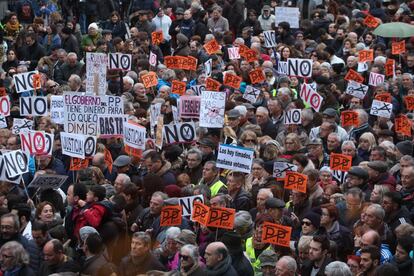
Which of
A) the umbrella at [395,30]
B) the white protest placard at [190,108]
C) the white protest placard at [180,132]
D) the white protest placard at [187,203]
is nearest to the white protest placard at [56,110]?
the white protest placard at [190,108]

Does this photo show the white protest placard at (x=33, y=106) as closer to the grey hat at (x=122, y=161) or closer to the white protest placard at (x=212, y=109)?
the white protest placard at (x=212, y=109)

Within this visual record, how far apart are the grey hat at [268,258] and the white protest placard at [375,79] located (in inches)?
386

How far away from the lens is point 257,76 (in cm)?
2170

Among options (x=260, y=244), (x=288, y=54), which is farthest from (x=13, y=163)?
(x=288, y=54)

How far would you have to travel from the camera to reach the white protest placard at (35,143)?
16.1 metres

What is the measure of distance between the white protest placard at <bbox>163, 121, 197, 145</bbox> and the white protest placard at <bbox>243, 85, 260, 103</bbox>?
139 inches

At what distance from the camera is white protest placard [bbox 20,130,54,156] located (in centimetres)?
1608

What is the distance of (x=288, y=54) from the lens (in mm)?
24719

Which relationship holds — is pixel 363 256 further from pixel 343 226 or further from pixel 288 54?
pixel 288 54

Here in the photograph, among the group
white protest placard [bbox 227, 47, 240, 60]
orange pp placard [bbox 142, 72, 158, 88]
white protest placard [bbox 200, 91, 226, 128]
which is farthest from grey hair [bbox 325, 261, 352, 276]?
white protest placard [bbox 227, 47, 240, 60]

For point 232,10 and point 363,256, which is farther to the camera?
point 232,10

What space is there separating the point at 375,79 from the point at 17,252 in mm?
11131

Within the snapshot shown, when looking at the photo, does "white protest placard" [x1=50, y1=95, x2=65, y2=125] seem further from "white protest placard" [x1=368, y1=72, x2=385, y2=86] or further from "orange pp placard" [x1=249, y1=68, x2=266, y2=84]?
"white protest placard" [x1=368, y1=72, x2=385, y2=86]

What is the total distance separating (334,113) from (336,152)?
5.92 ft
